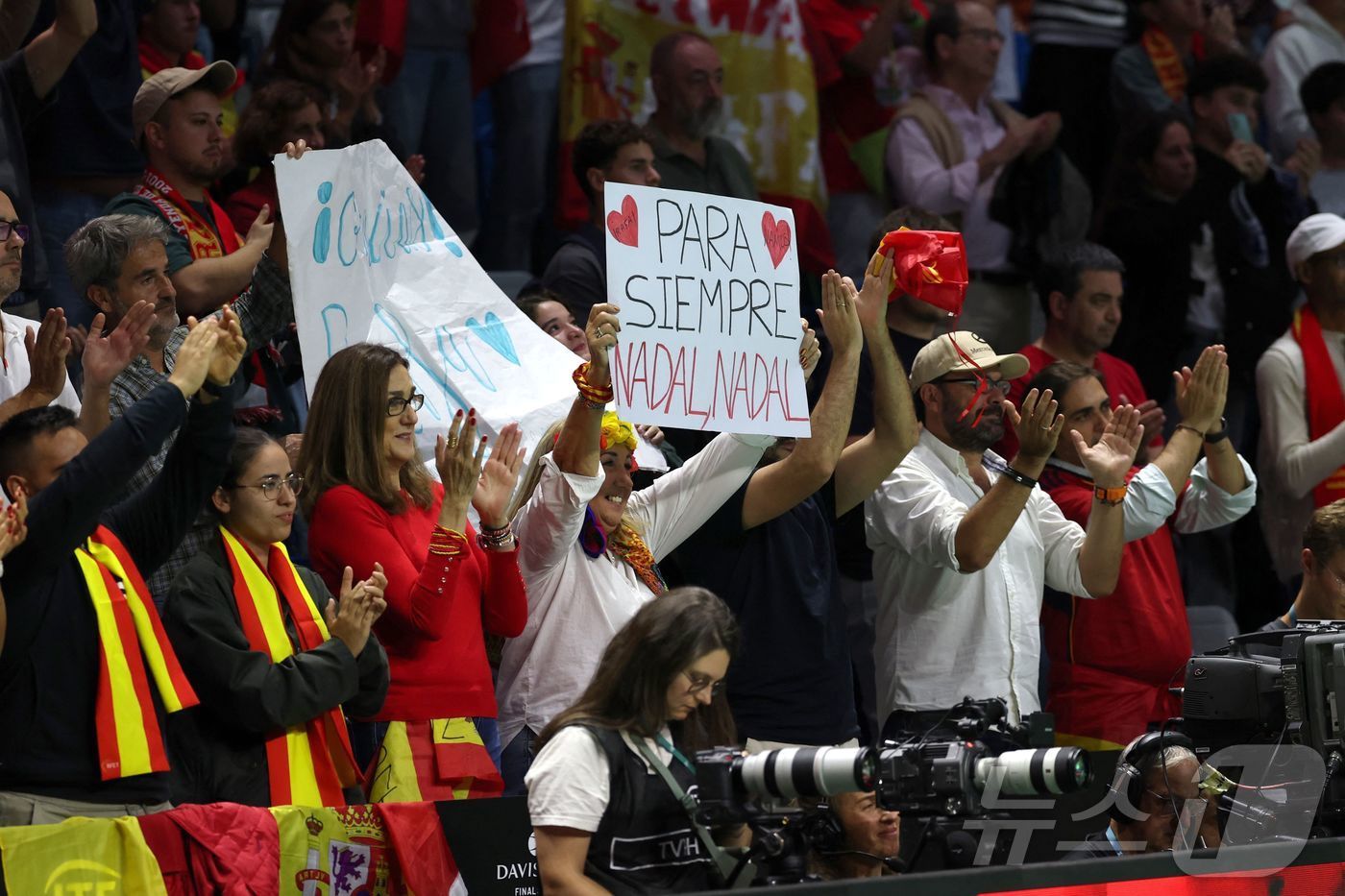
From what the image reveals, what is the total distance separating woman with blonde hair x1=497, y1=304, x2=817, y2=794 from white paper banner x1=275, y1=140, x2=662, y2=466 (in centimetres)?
39

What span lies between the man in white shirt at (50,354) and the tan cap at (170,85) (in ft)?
3.37

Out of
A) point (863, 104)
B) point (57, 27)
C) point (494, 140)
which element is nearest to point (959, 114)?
point (863, 104)

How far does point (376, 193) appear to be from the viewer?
6.38 m

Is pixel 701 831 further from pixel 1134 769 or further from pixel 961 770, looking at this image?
pixel 1134 769

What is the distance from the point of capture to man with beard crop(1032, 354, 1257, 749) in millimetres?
7078

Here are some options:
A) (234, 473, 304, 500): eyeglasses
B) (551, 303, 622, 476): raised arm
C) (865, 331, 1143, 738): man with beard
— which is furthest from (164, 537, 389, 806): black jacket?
(865, 331, 1143, 738): man with beard

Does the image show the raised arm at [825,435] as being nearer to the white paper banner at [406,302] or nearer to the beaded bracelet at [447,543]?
the white paper banner at [406,302]

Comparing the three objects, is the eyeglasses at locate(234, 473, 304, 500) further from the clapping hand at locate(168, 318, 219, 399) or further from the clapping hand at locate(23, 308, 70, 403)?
the clapping hand at locate(23, 308, 70, 403)

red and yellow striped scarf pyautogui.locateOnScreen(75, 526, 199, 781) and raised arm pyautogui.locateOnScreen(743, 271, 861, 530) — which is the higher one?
raised arm pyautogui.locateOnScreen(743, 271, 861, 530)

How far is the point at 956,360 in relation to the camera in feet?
22.0

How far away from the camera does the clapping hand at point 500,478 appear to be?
544 cm

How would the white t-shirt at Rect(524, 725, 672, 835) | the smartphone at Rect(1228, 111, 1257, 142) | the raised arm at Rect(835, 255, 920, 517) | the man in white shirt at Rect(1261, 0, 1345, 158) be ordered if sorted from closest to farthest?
the white t-shirt at Rect(524, 725, 672, 835)
the raised arm at Rect(835, 255, 920, 517)
the smartphone at Rect(1228, 111, 1257, 142)
the man in white shirt at Rect(1261, 0, 1345, 158)

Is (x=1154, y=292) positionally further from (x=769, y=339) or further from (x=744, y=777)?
(x=744, y=777)

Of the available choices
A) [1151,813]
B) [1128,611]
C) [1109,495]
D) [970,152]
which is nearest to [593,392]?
[1151,813]
